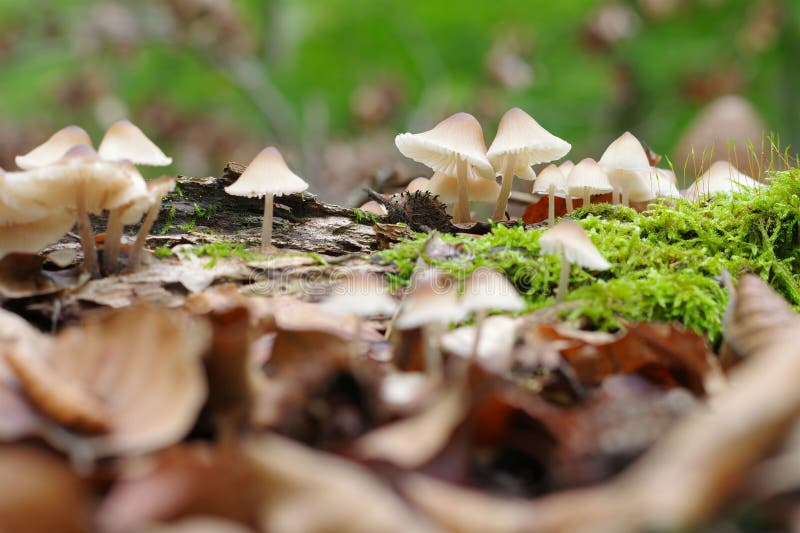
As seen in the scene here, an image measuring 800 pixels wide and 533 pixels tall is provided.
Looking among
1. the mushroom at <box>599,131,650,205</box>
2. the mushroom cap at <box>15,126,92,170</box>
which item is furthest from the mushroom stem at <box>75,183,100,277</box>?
the mushroom at <box>599,131,650,205</box>

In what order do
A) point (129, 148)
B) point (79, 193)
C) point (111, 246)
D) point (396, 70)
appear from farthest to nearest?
point (396, 70) → point (129, 148) → point (111, 246) → point (79, 193)

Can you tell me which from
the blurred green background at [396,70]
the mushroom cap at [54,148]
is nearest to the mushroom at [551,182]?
the mushroom cap at [54,148]

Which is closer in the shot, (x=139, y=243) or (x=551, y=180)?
(x=139, y=243)

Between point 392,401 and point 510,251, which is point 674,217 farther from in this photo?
point 392,401

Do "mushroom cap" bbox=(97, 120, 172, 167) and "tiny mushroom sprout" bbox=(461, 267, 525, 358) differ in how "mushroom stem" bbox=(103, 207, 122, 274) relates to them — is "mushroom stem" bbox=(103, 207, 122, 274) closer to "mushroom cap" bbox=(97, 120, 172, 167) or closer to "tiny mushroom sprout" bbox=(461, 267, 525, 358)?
"mushroom cap" bbox=(97, 120, 172, 167)

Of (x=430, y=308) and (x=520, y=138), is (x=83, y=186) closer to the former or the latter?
(x=430, y=308)

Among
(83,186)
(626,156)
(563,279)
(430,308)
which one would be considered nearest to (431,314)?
(430,308)

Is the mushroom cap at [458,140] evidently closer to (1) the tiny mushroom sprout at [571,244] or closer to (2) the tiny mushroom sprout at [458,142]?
(2) the tiny mushroom sprout at [458,142]
